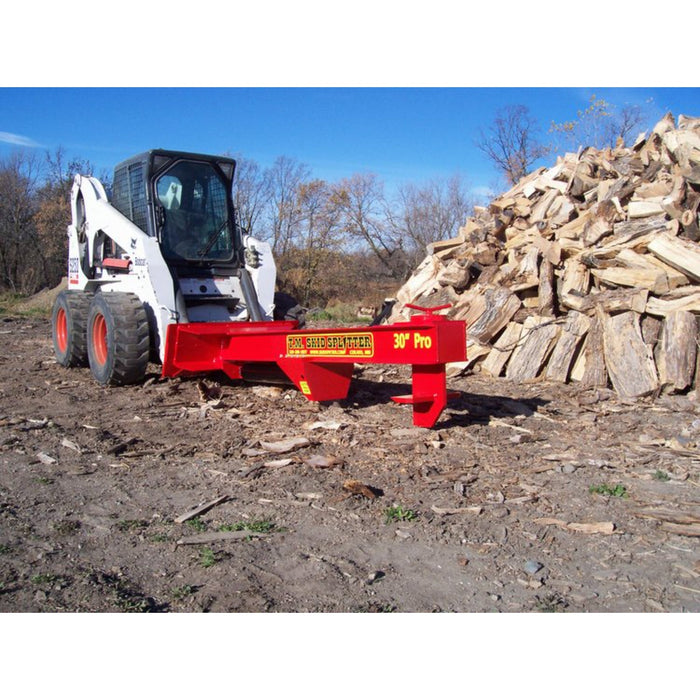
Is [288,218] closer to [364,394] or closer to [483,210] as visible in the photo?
[483,210]

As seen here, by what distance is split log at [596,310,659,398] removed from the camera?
7.18 metres

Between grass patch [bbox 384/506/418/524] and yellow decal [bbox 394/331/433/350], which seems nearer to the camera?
grass patch [bbox 384/506/418/524]

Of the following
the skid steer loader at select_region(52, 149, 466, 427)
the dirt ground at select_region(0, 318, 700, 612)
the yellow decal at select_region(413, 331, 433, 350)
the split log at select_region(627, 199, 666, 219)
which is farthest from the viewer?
the split log at select_region(627, 199, 666, 219)

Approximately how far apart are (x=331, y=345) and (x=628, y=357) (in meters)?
3.63

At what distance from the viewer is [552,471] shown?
5035mm

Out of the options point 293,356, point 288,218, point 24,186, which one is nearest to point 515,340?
point 293,356

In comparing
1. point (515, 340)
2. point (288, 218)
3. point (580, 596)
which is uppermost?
point (288, 218)

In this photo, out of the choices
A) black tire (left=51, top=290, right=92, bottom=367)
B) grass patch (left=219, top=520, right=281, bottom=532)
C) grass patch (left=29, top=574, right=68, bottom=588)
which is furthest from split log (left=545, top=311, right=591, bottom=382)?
grass patch (left=29, top=574, right=68, bottom=588)

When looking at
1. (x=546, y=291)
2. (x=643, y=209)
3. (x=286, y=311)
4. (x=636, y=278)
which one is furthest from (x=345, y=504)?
(x=643, y=209)

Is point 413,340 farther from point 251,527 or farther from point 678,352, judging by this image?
point 678,352

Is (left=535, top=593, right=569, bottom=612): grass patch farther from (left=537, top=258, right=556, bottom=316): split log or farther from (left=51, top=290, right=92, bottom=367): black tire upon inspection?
(left=51, top=290, right=92, bottom=367): black tire

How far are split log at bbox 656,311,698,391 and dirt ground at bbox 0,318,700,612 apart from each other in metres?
0.29

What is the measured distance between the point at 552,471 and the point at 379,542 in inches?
73.3

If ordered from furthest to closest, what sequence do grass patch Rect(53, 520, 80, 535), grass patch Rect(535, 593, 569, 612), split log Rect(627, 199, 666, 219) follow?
1. split log Rect(627, 199, 666, 219)
2. grass patch Rect(53, 520, 80, 535)
3. grass patch Rect(535, 593, 569, 612)
